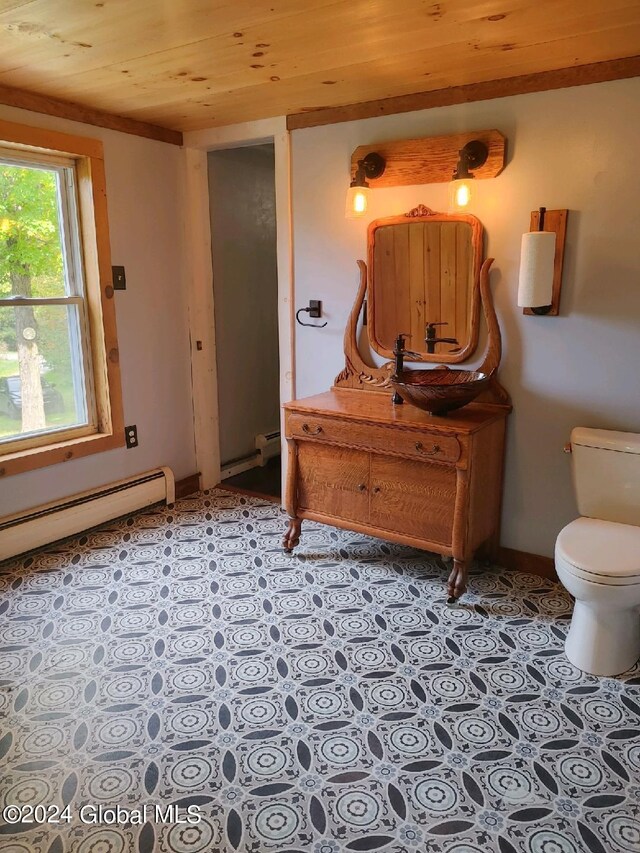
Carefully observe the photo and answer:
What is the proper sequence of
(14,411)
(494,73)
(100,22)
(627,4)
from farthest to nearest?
(14,411)
(494,73)
(100,22)
(627,4)

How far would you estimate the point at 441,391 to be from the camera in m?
2.50

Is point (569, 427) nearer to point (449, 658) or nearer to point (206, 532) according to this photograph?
point (449, 658)

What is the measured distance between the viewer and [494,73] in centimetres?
244

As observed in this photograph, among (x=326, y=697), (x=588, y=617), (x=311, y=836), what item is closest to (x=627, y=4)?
(x=588, y=617)

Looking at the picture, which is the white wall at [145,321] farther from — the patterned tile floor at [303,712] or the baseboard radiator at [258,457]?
the patterned tile floor at [303,712]

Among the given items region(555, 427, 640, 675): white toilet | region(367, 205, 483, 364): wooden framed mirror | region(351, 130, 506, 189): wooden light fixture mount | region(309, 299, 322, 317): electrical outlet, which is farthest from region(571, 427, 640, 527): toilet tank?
region(309, 299, 322, 317): electrical outlet

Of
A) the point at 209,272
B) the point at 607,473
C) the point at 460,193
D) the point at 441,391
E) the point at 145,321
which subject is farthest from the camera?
the point at 209,272

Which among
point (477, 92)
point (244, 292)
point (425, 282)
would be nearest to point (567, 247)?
point (425, 282)

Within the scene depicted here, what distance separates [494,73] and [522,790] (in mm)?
2522

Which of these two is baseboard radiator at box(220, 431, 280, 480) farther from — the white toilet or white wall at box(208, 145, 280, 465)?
the white toilet

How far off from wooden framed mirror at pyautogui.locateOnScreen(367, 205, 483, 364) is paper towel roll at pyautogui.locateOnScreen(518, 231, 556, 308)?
268 millimetres

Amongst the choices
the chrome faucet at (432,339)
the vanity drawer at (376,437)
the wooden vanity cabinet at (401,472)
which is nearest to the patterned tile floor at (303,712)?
the wooden vanity cabinet at (401,472)

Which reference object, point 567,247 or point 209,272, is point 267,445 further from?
point 567,247

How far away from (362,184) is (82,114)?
1416 mm
